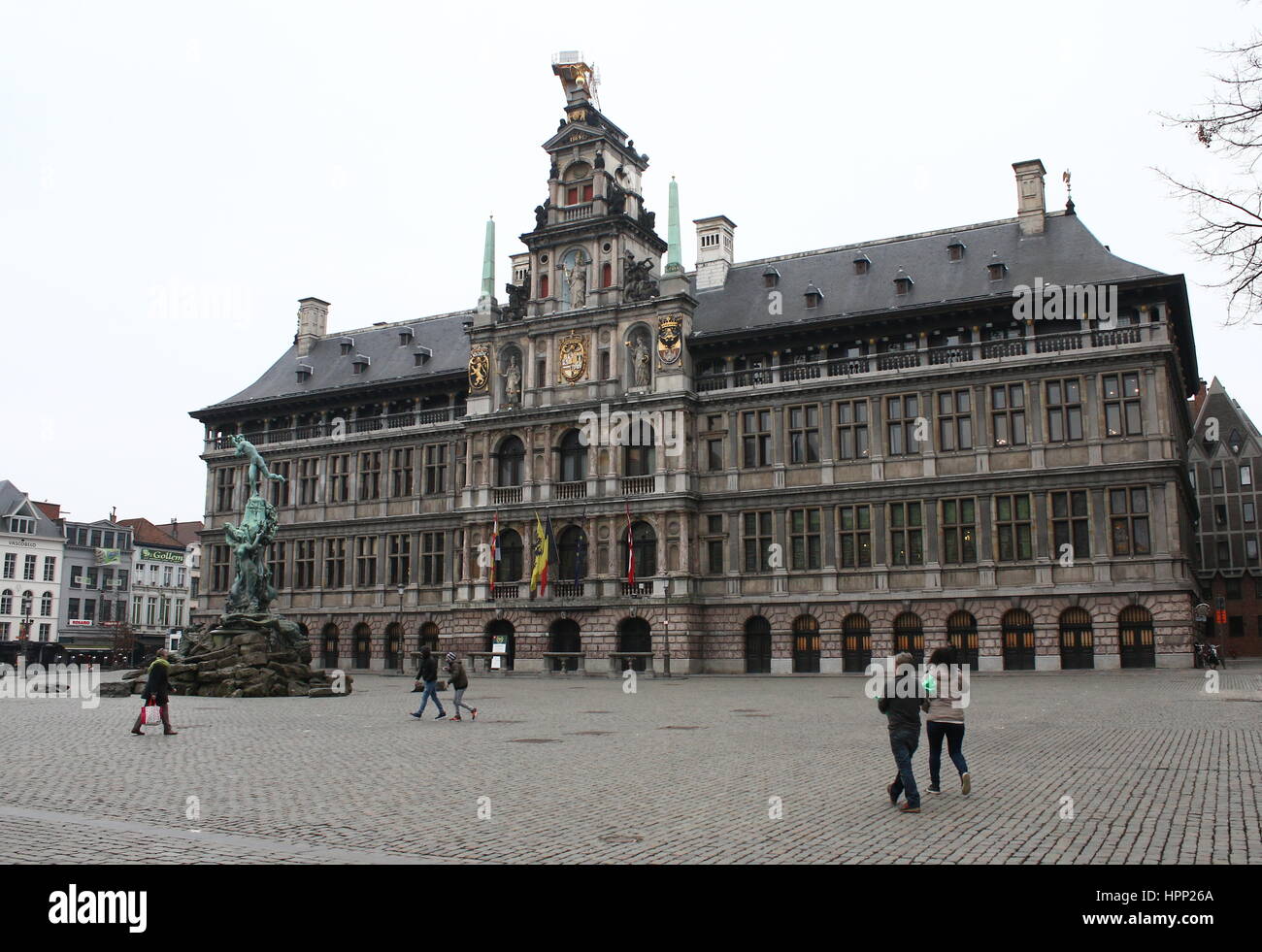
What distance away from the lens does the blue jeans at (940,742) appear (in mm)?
13539

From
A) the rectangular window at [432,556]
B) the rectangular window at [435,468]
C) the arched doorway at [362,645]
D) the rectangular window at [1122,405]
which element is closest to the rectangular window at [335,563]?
the arched doorway at [362,645]

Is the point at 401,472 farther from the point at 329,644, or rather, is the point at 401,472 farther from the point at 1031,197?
the point at 1031,197

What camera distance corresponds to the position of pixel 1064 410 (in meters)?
47.7

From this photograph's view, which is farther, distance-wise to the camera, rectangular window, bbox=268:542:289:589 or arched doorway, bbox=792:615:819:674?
rectangular window, bbox=268:542:289:589

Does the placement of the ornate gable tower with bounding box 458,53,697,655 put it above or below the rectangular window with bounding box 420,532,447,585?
above

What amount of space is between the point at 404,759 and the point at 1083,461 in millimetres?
37268

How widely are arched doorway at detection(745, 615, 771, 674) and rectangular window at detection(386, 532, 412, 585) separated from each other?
2095 cm

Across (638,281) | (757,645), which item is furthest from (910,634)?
(638,281)

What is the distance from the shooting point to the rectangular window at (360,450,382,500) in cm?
6556

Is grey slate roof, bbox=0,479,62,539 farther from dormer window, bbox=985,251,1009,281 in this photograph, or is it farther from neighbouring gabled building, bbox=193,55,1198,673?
dormer window, bbox=985,251,1009,281

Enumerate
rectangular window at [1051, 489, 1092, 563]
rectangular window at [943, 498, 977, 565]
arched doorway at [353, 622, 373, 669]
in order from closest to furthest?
rectangular window at [1051, 489, 1092, 563]
rectangular window at [943, 498, 977, 565]
arched doorway at [353, 622, 373, 669]

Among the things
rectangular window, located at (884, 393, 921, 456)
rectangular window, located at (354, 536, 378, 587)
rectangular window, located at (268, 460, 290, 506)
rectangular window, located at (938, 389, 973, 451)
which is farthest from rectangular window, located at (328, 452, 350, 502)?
rectangular window, located at (938, 389, 973, 451)
